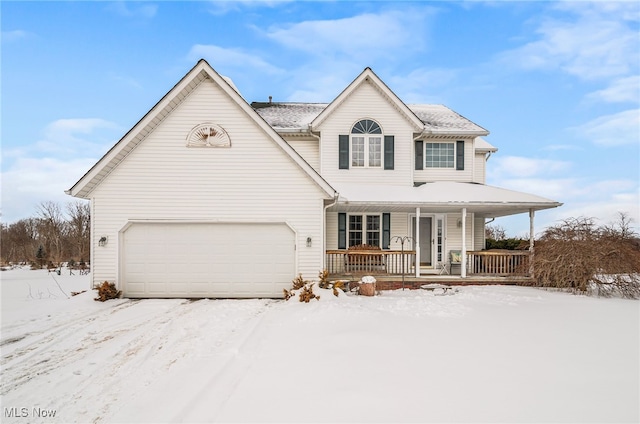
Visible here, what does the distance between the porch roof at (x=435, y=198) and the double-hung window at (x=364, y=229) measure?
59 centimetres

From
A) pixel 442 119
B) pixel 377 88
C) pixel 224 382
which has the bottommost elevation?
pixel 224 382

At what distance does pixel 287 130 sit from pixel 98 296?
30.0 feet

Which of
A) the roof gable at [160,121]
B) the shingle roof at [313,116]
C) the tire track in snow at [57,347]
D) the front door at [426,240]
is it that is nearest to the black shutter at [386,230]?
the front door at [426,240]

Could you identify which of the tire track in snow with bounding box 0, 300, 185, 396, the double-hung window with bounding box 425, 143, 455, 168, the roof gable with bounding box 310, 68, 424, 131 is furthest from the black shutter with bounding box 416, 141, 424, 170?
the tire track in snow with bounding box 0, 300, 185, 396

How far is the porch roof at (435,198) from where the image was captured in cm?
1184

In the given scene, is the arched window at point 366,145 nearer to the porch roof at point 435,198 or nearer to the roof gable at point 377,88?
the porch roof at point 435,198

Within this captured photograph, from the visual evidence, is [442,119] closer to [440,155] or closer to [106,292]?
[440,155]

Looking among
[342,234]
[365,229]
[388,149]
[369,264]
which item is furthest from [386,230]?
[388,149]

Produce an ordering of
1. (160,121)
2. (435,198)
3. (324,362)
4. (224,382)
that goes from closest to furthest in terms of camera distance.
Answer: (224,382)
(324,362)
(160,121)
(435,198)

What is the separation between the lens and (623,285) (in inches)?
422

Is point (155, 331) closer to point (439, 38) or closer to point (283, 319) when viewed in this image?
point (283, 319)

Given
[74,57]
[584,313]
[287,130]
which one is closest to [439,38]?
[287,130]

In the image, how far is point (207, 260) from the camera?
1042 cm

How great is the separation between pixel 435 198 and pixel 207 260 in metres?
8.51
